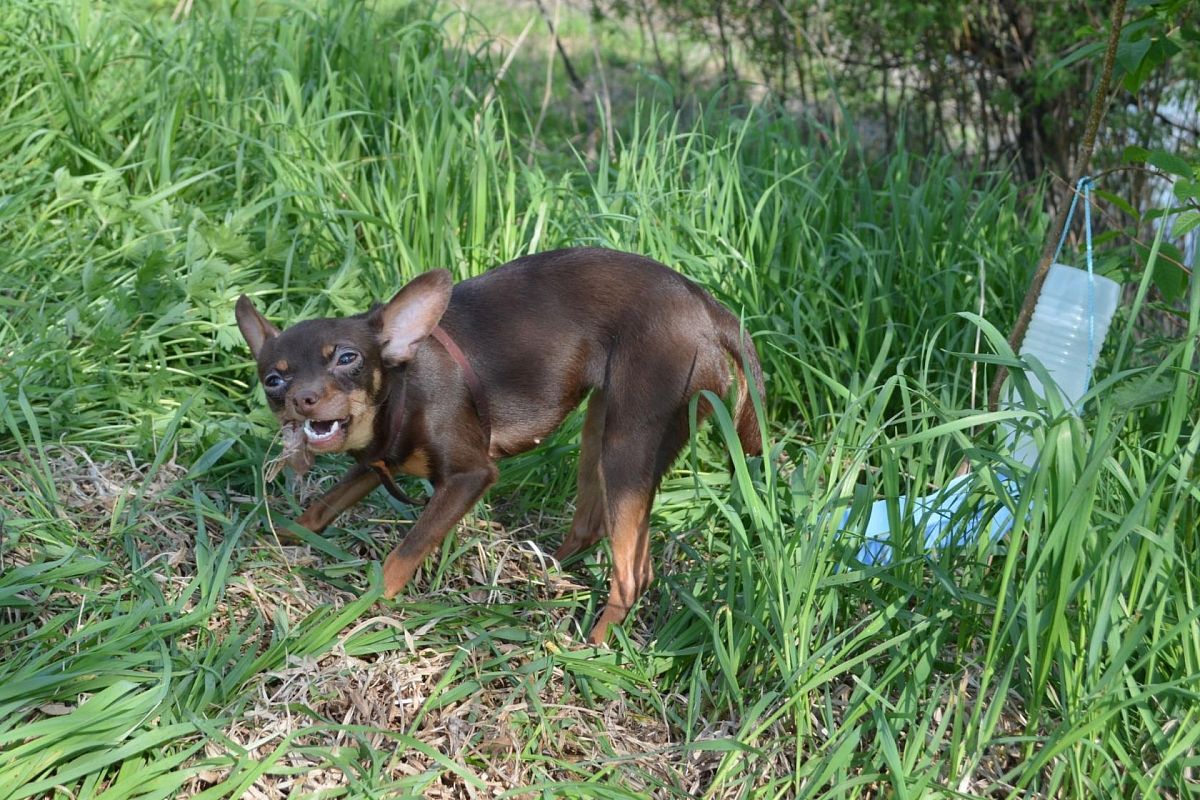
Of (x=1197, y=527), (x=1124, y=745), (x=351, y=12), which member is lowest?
(x=1124, y=745)

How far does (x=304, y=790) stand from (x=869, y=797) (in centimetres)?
119

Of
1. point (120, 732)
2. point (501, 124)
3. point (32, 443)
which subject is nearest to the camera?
point (120, 732)

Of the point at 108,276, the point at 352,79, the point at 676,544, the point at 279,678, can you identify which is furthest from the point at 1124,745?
the point at 352,79

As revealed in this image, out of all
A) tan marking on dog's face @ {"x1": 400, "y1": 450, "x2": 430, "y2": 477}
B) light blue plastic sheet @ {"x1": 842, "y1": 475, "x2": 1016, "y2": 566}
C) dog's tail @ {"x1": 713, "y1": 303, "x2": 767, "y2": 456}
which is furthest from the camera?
dog's tail @ {"x1": 713, "y1": 303, "x2": 767, "y2": 456}

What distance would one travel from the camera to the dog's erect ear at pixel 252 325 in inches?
131

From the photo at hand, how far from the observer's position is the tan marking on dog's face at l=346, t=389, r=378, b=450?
316 centimetres

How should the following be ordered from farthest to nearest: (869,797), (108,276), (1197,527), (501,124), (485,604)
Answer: (501,124) < (108,276) < (485,604) < (1197,527) < (869,797)

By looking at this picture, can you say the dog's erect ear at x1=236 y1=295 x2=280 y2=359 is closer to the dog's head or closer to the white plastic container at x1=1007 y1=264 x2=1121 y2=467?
the dog's head

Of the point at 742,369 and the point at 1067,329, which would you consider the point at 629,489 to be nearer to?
the point at 742,369

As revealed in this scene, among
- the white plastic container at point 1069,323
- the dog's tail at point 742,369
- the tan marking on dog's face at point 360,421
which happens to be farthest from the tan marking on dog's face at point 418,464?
the white plastic container at point 1069,323

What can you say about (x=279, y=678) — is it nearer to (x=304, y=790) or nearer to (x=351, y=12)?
(x=304, y=790)

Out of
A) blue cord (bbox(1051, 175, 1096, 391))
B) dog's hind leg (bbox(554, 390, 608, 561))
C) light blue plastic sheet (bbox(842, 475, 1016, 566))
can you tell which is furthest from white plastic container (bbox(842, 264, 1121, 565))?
dog's hind leg (bbox(554, 390, 608, 561))

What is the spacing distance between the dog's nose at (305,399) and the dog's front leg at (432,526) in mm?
407

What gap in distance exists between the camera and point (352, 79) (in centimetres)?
514
